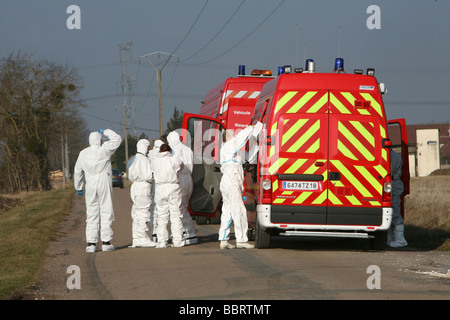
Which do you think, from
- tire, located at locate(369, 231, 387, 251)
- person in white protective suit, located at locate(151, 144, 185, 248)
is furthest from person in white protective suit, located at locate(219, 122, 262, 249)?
tire, located at locate(369, 231, 387, 251)

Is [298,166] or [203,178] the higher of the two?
[298,166]

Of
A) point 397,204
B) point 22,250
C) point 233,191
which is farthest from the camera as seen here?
point 397,204

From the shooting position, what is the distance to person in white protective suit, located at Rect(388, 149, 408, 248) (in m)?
13.4

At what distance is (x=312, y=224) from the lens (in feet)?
37.4

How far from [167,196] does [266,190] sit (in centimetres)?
210

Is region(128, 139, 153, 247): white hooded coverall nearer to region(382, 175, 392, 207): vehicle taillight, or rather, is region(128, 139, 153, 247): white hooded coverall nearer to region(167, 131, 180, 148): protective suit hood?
region(167, 131, 180, 148): protective suit hood

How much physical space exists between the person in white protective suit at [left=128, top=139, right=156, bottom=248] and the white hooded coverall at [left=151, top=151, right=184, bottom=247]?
0.25 metres

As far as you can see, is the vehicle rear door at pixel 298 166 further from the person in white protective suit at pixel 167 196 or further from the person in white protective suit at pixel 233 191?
the person in white protective suit at pixel 167 196

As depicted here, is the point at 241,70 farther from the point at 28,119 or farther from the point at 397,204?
the point at 28,119

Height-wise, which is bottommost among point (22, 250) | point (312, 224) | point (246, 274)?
point (22, 250)

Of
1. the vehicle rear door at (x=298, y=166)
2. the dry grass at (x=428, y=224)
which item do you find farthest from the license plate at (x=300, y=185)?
the dry grass at (x=428, y=224)

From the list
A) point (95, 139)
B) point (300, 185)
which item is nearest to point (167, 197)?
point (95, 139)
